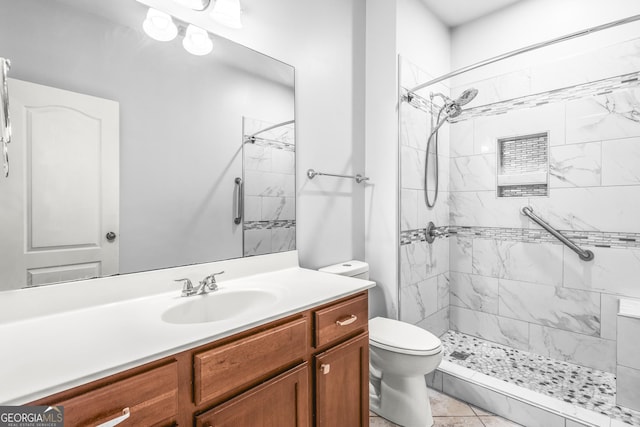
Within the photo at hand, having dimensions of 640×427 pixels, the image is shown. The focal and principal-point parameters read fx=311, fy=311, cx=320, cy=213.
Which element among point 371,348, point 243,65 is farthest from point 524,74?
point 371,348

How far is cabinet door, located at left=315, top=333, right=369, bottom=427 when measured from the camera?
1.20 m

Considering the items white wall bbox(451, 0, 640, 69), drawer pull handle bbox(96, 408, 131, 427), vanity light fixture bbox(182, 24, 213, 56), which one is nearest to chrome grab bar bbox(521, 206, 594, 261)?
white wall bbox(451, 0, 640, 69)

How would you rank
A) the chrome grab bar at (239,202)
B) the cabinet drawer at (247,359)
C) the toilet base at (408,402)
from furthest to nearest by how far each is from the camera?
the toilet base at (408,402), the chrome grab bar at (239,202), the cabinet drawer at (247,359)

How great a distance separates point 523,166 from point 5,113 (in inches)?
113

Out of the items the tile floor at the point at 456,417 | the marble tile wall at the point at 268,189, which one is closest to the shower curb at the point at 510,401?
Result: the tile floor at the point at 456,417

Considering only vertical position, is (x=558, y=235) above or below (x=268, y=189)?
below

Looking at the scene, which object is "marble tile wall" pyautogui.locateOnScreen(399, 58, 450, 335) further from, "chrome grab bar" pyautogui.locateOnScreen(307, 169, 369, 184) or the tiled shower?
"chrome grab bar" pyautogui.locateOnScreen(307, 169, 369, 184)

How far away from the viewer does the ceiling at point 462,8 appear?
2396mm

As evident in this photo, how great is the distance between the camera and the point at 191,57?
1.34 metres

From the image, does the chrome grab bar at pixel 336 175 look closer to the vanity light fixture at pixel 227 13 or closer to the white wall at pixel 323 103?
the white wall at pixel 323 103

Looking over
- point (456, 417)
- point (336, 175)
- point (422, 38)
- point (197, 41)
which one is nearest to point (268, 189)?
point (336, 175)

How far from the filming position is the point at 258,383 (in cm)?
98

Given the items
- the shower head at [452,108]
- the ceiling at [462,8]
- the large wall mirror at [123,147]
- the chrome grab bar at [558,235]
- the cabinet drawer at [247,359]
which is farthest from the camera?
Result: the ceiling at [462,8]

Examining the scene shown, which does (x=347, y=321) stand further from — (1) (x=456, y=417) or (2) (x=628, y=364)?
(2) (x=628, y=364)
